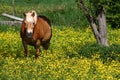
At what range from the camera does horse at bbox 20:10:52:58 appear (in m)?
14.9

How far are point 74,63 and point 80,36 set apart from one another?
8.01m

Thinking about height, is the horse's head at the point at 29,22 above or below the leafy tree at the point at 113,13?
above

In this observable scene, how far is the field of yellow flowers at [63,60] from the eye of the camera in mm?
11602

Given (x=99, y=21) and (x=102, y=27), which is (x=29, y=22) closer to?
(x=99, y=21)

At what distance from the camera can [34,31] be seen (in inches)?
603

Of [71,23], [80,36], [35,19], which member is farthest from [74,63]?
[71,23]

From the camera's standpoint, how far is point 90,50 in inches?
625

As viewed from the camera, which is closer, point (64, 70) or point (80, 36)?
point (64, 70)

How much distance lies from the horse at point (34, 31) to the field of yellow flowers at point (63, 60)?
393mm

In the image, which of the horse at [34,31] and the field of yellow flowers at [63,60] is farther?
the horse at [34,31]

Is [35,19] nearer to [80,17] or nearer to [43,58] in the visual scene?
[43,58]

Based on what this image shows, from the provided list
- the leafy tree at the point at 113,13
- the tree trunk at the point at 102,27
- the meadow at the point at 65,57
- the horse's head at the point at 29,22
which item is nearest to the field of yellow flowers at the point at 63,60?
the meadow at the point at 65,57

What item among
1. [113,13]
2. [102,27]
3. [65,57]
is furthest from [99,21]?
[113,13]

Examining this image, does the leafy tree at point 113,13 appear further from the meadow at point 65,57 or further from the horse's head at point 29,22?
the horse's head at point 29,22
